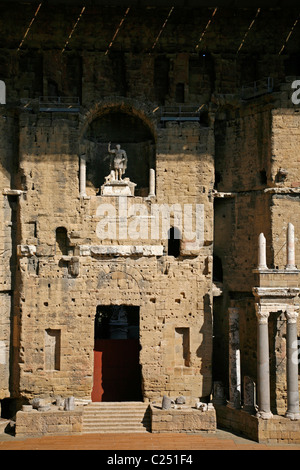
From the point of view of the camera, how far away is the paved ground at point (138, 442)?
51.9 feet

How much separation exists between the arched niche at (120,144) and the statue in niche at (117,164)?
900 millimetres

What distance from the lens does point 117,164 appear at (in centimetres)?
1917

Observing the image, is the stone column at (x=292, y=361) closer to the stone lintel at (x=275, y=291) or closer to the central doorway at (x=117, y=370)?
the stone lintel at (x=275, y=291)

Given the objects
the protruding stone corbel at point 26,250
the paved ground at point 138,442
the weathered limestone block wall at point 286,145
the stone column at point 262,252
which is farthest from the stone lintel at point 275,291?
the protruding stone corbel at point 26,250

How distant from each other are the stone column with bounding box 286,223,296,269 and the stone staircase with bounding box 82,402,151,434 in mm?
6636

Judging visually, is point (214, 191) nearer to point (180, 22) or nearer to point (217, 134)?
point (217, 134)

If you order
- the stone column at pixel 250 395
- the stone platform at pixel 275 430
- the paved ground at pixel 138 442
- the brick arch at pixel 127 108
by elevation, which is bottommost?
the paved ground at pixel 138 442

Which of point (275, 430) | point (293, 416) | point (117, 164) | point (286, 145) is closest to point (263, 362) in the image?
point (293, 416)

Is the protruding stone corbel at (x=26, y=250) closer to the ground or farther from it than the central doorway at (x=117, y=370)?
farther from it

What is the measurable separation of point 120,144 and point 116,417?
992cm

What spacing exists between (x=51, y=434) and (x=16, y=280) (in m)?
5.29

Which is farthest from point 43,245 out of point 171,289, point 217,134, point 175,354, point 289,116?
point 289,116

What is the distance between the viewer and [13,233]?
1917 centimetres

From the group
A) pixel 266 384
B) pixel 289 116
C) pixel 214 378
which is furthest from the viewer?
pixel 214 378
